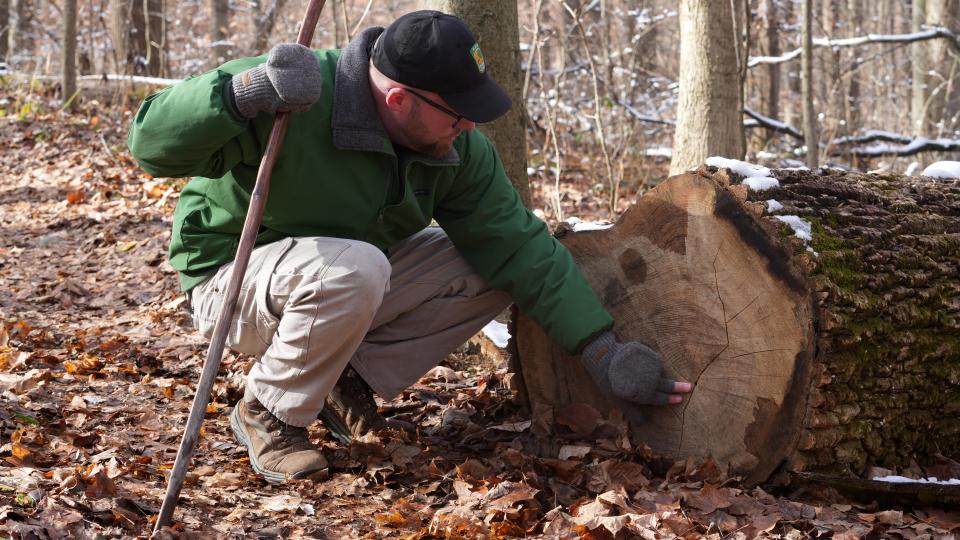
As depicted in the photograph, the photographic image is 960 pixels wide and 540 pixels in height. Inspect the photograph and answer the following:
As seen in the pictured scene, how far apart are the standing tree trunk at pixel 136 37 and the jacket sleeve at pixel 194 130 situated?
8.54 metres

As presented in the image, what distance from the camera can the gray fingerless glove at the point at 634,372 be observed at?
3.16m

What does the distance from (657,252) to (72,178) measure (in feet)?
22.2

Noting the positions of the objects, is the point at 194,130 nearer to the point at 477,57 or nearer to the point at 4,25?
the point at 477,57

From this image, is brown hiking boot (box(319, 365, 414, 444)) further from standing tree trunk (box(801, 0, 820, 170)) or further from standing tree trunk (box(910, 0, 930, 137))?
standing tree trunk (box(910, 0, 930, 137))

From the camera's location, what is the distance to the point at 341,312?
2980 mm

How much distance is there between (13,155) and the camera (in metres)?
9.20

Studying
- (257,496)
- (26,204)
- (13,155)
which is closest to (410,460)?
(257,496)

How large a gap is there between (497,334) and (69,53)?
26.0 feet

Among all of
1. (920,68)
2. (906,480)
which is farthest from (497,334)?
(920,68)

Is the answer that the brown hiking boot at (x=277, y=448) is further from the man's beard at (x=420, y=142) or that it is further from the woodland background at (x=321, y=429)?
the man's beard at (x=420, y=142)

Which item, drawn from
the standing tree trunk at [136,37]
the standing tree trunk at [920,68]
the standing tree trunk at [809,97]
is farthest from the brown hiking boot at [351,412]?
the standing tree trunk at [920,68]

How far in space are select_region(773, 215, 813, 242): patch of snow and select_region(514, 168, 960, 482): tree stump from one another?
0.03 meters

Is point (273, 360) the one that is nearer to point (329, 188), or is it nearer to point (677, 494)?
point (329, 188)

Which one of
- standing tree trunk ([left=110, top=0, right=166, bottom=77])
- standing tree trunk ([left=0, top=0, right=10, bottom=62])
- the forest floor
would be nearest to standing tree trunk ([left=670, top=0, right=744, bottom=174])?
the forest floor
